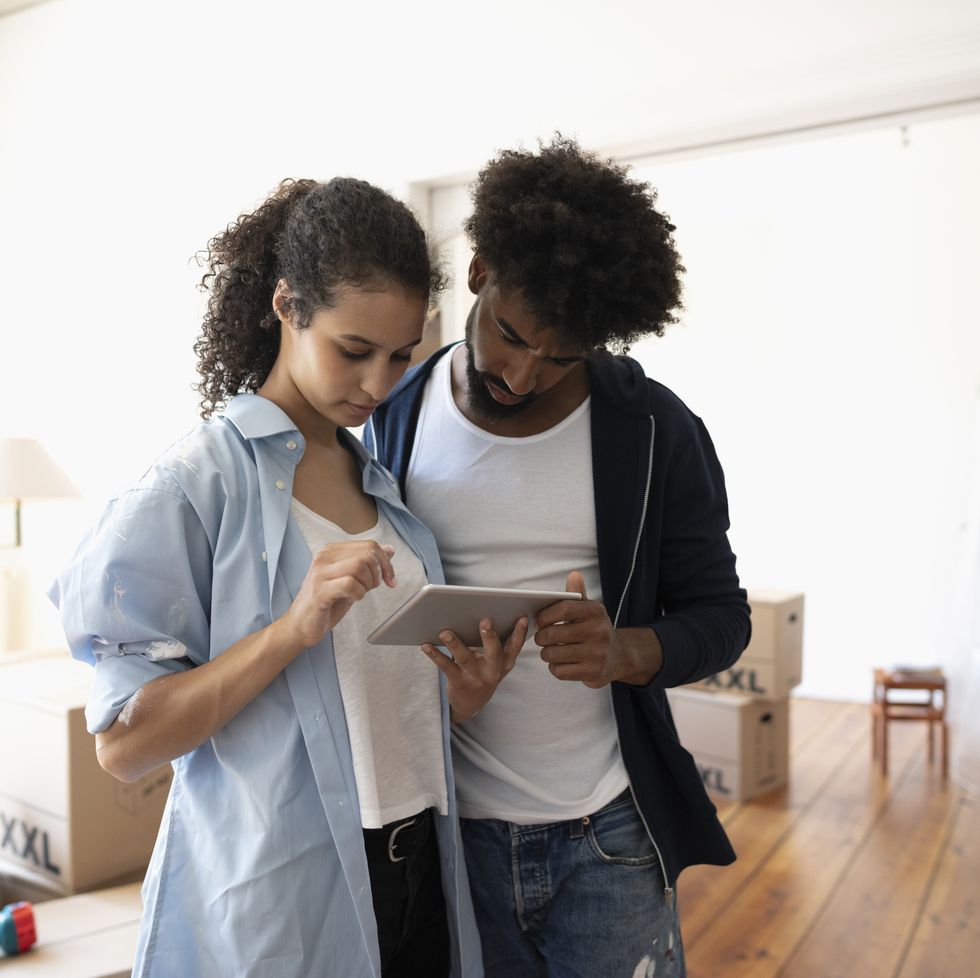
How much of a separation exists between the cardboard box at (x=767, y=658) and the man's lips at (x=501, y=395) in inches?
109

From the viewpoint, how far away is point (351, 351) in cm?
112

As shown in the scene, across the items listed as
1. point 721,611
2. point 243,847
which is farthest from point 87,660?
point 721,611

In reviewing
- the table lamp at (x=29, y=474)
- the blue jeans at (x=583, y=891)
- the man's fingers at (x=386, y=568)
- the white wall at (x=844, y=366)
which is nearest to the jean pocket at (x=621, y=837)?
the blue jeans at (x=583, y=891)

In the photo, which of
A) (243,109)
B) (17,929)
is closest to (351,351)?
(17,929)

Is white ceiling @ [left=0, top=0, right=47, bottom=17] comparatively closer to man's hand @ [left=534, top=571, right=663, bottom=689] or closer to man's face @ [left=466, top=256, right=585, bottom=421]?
man's face @ [left=466, top=256, right=585, bottom=421]

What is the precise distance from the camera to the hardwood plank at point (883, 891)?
2.61 metres

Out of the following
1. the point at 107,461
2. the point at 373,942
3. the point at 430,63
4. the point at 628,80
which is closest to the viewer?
the point at 373,942

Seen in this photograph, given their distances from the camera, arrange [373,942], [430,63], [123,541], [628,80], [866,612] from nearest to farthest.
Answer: [123,541] < [373,942] < [628,80] < [430,63] < [866,612]

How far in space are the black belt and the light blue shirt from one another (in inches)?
2.1

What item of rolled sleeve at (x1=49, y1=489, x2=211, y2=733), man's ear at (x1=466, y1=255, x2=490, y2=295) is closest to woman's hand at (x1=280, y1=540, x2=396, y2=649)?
rolled sleeve at (x1=49, y1=489, x2=211, y2=733)

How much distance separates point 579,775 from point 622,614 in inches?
8.3

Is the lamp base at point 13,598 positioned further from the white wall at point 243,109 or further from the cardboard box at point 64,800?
the cardboard box at point 64,800

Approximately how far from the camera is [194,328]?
3471mm

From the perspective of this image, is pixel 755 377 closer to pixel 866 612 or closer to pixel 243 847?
pixel 866 612
